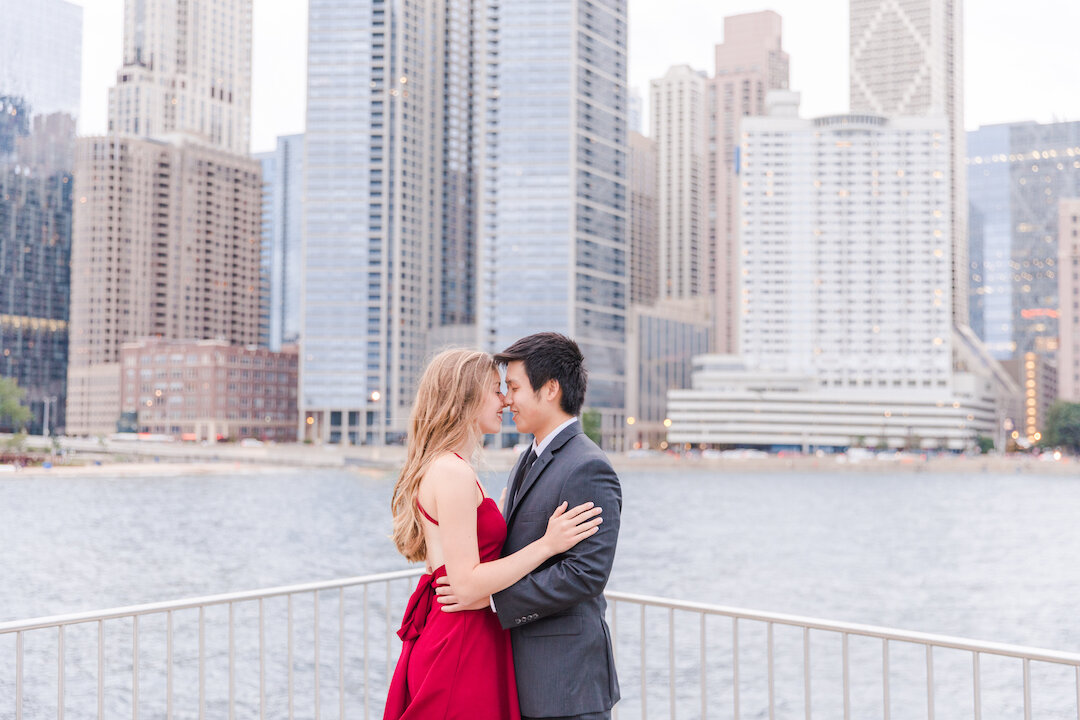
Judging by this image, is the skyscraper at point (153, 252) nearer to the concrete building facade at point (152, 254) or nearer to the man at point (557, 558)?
the concrete building facade at point (152, 254)

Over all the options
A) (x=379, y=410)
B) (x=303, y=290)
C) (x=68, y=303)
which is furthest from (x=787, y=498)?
(x=68, y=303)

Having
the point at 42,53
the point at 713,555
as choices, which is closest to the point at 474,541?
the point at 713,555

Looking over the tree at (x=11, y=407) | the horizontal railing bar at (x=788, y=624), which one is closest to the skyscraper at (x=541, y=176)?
the tree at (x=11, y=407)

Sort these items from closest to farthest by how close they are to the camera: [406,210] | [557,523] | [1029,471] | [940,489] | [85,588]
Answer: [557,523] < [85,588] < [940,489] < [1029,471] < [406,210]

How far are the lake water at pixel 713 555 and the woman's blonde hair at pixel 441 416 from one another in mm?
24169

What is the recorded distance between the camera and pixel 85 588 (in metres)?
44.0

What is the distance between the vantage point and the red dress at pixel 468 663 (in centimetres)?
363

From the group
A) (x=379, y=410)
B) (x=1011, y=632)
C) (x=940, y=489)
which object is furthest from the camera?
(x=379, y=410)

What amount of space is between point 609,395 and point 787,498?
58.1m

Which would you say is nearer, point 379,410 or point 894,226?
point 379,410

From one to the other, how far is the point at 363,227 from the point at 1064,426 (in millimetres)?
105711

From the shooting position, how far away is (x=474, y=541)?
11.6 ft

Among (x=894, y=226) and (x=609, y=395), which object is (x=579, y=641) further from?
(x=894, y=226)

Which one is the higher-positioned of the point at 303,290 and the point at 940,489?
the point at 303,290
